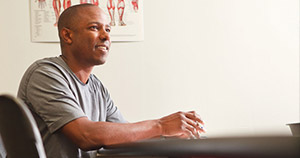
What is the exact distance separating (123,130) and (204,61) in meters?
1.67

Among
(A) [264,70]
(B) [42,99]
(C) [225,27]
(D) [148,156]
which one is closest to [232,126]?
(A) [264,70]

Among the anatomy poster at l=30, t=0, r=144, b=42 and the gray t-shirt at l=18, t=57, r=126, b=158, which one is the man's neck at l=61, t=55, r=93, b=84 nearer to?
the gray t-shirt at l=18, t=57, r=126, b=158

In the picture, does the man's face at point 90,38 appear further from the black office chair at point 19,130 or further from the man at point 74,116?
the black office chair at point 19,130

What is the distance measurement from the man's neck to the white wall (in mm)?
977

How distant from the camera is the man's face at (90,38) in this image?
1.92m

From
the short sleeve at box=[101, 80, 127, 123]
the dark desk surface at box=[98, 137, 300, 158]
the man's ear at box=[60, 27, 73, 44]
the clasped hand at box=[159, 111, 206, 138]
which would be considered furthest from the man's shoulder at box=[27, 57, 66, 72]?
the dark desk surface at box=[98, 137, 300, 158]

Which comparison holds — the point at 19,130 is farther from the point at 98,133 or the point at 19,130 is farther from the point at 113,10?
the point at 113,10

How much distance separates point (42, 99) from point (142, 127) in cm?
37

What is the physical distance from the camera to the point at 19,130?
688mm

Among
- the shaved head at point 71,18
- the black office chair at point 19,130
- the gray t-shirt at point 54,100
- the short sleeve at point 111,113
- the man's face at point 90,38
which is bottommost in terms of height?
the short sleeve at point 111,113

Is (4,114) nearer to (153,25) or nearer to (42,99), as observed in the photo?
A: (42,99)

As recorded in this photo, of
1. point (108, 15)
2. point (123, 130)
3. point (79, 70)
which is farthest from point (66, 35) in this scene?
point (108, 15)

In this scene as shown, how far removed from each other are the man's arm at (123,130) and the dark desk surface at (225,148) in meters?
0.66

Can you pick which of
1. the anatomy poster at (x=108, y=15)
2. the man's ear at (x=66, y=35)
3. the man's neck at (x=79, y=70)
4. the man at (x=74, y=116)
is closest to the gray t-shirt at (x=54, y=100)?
the man at (x=74, y=116)
